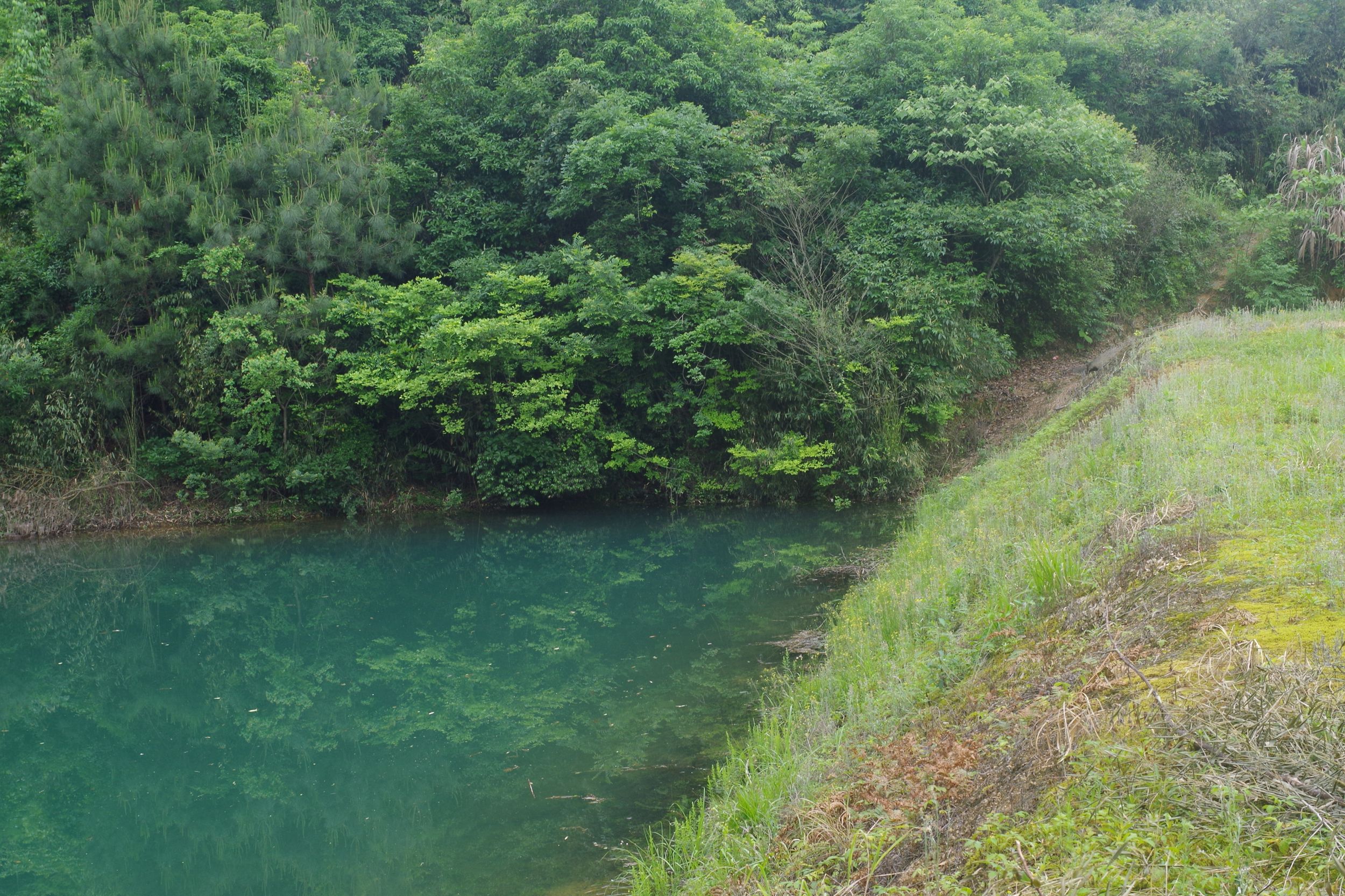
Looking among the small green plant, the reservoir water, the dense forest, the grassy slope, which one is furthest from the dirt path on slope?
the small green plant

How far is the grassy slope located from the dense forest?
10481 mm

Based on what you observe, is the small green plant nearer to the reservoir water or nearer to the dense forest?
the reservoir water

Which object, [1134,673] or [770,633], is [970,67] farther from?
[1134,673]

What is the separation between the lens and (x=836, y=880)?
3766 millimetres

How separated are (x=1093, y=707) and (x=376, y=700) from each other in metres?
7.49

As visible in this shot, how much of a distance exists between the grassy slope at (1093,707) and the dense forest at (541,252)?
10481mm

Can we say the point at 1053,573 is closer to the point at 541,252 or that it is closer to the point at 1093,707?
the point at 1093,707

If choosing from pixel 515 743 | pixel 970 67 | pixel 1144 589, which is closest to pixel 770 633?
pixel 515 743

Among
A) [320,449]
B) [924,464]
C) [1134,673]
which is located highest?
[1134,673]

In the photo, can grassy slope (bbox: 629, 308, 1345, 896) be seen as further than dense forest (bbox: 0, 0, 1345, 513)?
No

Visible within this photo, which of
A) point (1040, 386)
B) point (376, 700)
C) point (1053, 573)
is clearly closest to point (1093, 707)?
point (1053, 573)

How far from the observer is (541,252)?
21.1 metres

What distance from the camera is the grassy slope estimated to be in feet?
10.0

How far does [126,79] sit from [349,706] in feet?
53.6
